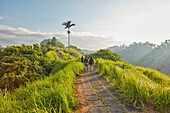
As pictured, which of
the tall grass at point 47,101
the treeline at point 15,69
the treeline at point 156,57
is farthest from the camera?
the treeline at point 156,57

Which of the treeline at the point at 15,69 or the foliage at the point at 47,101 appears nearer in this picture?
the foliage at the point at 47,101

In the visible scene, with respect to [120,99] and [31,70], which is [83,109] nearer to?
[120,99]

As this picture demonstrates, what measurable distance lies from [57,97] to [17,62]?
14.9m

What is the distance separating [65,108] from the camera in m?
2.46

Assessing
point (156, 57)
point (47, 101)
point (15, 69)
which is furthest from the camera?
point (156, 57)

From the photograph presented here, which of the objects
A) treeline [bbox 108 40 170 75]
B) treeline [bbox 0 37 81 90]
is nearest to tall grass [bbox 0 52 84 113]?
treeline [bbox 0 37 81 90]

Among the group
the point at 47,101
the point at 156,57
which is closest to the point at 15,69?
the point at 47,101

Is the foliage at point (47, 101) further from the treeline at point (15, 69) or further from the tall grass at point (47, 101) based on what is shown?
the treeline at point (15, 69)

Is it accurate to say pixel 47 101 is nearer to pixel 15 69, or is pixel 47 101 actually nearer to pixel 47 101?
pixel 47 101

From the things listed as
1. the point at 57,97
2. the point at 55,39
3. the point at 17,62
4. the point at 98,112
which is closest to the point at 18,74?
the point at 17,62

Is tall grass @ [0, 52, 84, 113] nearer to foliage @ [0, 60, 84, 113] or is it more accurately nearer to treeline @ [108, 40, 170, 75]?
foliage @ [0, 60, 84, 113]

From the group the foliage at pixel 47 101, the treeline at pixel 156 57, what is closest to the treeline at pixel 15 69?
the foliage at pixel 47 101

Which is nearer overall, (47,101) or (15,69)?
(47,101)

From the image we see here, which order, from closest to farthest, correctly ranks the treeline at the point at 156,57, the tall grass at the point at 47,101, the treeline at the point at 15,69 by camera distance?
1. the tall grass at the point at 47,101
2. the treeline at the point at 15,69
3. the treeline at the point at 156,57
